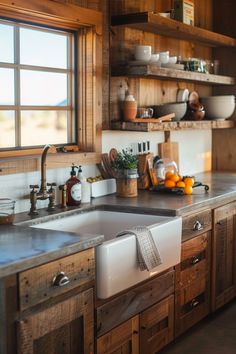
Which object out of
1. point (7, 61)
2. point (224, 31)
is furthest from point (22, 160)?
point (224, 31)

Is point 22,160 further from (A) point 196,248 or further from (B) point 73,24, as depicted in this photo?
(A) point 196,248

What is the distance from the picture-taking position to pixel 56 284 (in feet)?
7.71

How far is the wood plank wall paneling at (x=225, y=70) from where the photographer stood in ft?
16.9

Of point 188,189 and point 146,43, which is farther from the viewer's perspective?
point 146,43

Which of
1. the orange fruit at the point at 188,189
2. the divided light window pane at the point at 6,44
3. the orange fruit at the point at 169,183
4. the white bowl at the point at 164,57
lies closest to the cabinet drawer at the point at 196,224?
the orange fruit at the point at 188,189

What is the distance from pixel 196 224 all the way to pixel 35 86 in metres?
1.28

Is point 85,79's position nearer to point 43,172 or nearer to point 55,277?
point 43,172

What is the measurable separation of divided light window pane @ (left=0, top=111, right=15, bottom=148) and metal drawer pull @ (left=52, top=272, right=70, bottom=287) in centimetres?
113

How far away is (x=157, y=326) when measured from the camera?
10.5 feet

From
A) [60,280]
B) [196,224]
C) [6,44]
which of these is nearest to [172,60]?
[196,224]

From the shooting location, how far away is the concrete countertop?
7.39 ft

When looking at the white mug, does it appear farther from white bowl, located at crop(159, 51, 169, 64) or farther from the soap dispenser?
the soap dispenser

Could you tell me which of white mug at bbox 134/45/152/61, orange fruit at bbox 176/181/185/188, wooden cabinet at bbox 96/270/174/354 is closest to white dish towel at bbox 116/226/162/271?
wooden cabinet at bbox 96/270/174/354

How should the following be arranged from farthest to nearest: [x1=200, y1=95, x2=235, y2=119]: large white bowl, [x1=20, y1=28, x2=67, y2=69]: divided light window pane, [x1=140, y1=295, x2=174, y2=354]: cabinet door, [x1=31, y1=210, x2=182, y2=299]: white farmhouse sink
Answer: [x1=200, y1=95, x2=235, y2=119]: large white bowl < [x1=20, y1=28, x2=67, y2=69]: divided light window pane < [x1=140, y1=295, x2=174, y2=354]: cabinet door < [x1=31, y1=210, x2=182, y2=299]: white farmhouse sink
